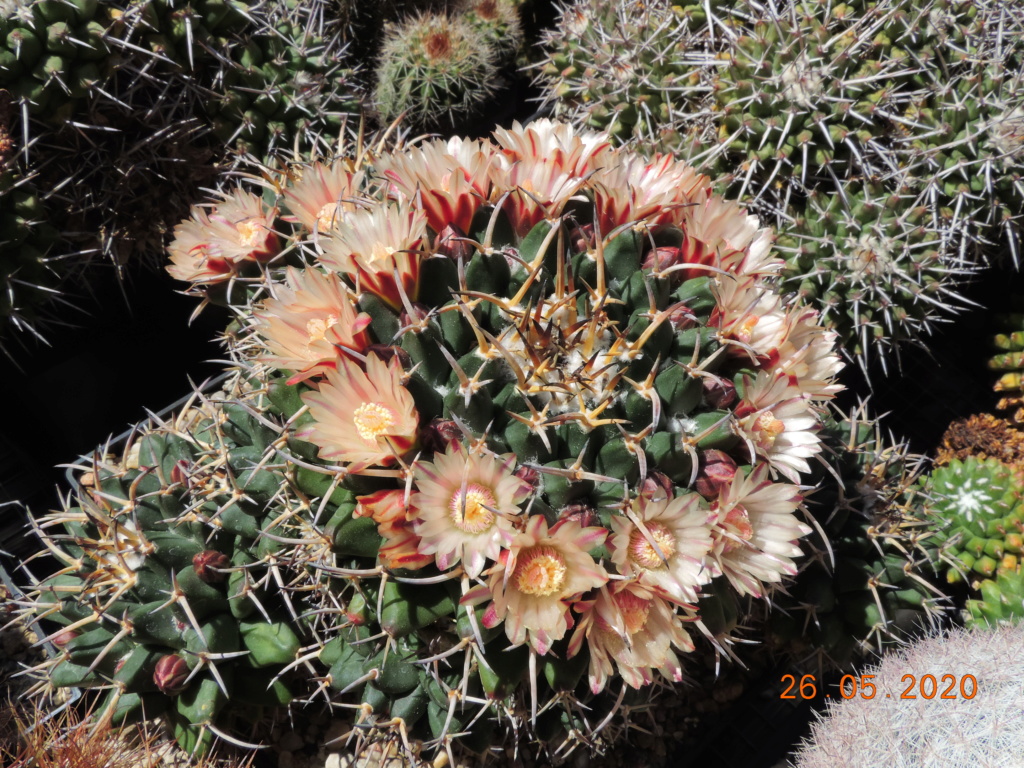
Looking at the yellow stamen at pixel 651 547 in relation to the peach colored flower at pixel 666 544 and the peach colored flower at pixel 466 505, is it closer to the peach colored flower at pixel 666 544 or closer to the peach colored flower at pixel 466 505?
the peach colored flower at pixel 666 544

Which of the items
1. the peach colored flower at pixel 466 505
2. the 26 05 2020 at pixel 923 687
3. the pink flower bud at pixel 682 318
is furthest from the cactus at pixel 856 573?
the peach colored flower at pixel 466 505

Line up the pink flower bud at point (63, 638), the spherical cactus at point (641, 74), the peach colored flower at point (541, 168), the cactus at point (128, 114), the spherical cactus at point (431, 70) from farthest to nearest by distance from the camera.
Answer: the spherical cactus at point (431, 70) < the spherical cactus at point (641, 74) < the cactus at point (128, 114) < the pink flower bud at point (63, 638) < the peach colored flower at point (541, 168)

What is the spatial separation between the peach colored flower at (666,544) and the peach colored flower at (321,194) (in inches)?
26.3

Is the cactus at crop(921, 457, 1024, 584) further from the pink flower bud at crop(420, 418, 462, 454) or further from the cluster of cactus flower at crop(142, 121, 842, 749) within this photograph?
the pink flower bud at crop(420, 418, 462, 454)

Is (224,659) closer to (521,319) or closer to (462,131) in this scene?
(521,319)

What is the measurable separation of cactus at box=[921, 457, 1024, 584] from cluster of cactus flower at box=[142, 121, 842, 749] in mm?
817

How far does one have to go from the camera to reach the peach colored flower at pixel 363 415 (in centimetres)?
82

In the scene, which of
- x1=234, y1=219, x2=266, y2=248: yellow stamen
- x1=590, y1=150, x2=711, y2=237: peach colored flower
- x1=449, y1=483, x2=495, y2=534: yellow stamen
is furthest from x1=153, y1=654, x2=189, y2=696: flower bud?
x1=590, y1=150, x2=711, y2=237: peach colored flower

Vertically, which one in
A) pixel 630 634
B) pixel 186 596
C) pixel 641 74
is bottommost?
pixel 186 596

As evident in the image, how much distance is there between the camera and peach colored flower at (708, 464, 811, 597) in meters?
0.86

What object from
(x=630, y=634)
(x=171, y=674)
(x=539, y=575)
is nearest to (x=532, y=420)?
(x=539, y=575)

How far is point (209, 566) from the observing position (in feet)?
3.51

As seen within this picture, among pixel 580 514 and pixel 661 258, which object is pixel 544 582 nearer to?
pixel 580 514

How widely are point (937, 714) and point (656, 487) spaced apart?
0.68 metres
